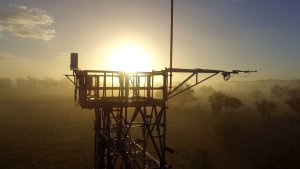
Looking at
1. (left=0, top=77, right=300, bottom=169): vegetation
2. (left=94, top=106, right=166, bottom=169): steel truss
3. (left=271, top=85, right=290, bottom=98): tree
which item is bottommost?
(left=0, top=77, right=300, bottom=169): vegetation

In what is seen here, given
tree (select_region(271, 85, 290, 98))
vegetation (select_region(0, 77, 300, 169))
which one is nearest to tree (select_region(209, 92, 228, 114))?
vegetation (select_region(0, 77, 300, 169))

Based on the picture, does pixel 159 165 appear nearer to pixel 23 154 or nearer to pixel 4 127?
pixel 23 154

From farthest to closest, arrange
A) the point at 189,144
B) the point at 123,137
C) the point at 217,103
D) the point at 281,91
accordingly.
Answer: the point at 281,91 < the point at 217,103 < the point at 189,144 < the point at 123,137

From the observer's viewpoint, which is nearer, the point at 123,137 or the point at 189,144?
the point at 123,137

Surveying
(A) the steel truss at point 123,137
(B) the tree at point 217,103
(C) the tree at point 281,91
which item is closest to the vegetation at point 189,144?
(B) the tree at point 217,103

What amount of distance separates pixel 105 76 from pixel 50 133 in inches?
1622

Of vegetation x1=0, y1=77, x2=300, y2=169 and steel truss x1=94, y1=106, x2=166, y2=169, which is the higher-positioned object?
steel truss x1=94, y1=106, x2=166, y2=169

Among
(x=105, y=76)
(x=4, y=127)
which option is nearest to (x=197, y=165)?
(x=105, y=76)

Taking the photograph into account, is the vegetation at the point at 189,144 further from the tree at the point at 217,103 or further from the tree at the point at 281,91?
the tree at the point at 281,91

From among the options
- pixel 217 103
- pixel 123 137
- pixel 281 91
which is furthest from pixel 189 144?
pixel 281 91

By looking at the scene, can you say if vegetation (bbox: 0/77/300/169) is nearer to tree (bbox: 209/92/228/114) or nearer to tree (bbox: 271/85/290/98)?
tree (bbox: 209/92/228/114)

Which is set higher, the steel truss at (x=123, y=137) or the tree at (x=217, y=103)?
the steel truss at (x=123, y=137)

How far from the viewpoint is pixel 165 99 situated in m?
16.0

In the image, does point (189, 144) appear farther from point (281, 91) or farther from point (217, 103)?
point (281, 91)
